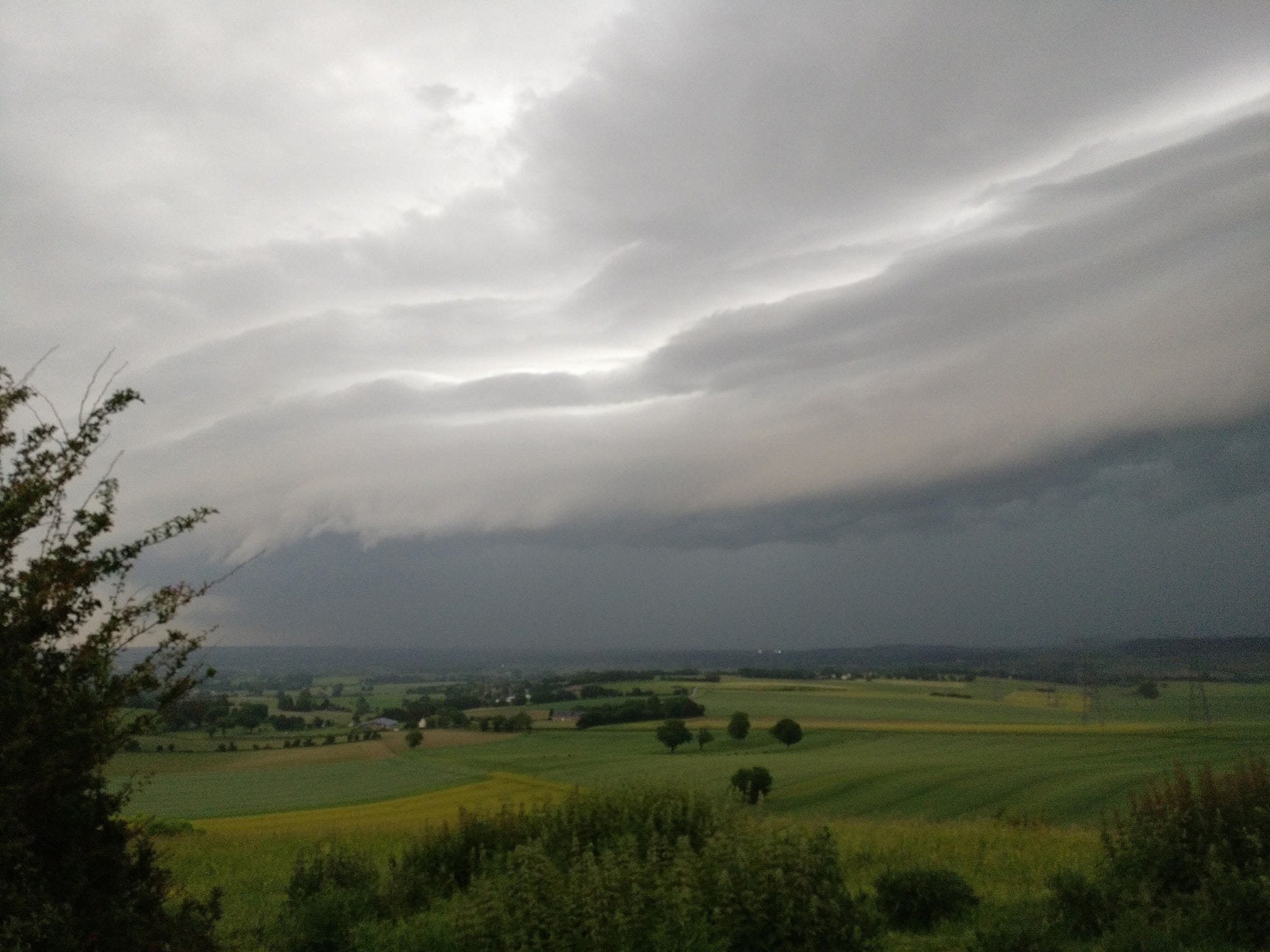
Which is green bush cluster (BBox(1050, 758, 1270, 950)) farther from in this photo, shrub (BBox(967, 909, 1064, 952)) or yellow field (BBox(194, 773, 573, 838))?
yellow field (BBox(194, 773, 573, 838))

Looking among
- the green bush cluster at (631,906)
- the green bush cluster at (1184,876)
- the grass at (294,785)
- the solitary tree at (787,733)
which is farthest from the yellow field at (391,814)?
the solitary tree at (787,733)

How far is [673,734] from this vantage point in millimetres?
55188

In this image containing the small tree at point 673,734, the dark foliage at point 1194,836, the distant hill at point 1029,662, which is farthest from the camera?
the small tree at point 673,734

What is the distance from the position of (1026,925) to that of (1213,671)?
4757 centimetres

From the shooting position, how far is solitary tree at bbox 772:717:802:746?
5741cm

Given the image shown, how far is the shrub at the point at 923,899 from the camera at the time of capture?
10.9m

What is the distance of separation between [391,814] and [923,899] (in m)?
25.2

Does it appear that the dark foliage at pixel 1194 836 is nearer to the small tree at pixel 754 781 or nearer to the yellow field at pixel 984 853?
the yellow field at pixel 984 853

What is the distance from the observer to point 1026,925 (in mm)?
8898

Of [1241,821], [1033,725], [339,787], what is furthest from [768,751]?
[1241,821]

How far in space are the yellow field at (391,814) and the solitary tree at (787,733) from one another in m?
21.2

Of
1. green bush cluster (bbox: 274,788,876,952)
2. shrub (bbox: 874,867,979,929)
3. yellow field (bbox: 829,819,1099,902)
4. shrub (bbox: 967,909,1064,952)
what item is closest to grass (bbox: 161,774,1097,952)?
yellow field (bbox: 829,819,1099,902)

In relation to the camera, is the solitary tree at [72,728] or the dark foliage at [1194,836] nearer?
the solitary tree at [72,728]

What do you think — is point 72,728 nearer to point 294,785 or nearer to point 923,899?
point 923,899
